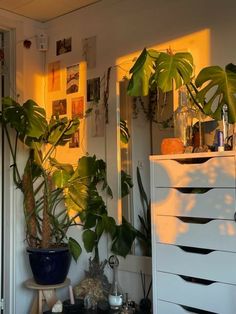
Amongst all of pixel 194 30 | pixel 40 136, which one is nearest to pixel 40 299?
pixel 40 136

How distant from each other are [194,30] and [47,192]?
131 cm

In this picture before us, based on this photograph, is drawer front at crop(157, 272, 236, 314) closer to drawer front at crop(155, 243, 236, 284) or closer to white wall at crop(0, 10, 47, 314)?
drawer front at crop(155, 243, 236, 284)

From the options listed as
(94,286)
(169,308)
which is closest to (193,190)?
(169,308)

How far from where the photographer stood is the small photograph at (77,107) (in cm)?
272

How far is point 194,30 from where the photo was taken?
7.14 ft

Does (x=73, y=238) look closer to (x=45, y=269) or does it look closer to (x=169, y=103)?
(x=45, y=269)

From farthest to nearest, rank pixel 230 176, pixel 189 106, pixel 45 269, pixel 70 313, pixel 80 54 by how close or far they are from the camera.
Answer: pixel 80 54
pixel 45 269
pixel 70 313
pixel 189 106
pixel 230 176

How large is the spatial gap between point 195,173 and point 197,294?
20.6 inches

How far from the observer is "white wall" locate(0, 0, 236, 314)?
2100 mm

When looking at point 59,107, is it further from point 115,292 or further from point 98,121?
point 115,292

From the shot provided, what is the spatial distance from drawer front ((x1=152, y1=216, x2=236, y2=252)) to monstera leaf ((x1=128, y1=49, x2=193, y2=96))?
0.61 metres

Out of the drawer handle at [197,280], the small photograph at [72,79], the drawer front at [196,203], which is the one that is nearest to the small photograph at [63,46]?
the small photograph at [72,79]

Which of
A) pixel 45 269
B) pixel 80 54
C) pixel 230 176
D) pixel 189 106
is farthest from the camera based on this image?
pixel 80 54

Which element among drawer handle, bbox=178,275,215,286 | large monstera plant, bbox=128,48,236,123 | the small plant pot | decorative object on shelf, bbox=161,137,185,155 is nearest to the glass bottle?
decorative object on shelf, bbox=161,137,185,155
